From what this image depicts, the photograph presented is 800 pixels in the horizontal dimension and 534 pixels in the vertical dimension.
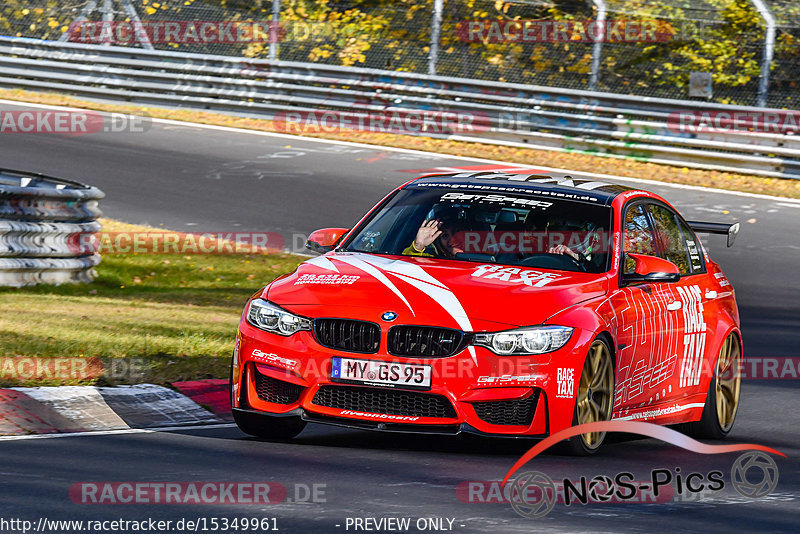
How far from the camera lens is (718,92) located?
74.1 feet

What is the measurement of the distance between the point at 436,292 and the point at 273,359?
0.92m

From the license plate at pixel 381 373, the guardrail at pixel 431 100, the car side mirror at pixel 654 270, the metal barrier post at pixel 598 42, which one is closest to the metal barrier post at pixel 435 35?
the guardrail at pixel 431 100

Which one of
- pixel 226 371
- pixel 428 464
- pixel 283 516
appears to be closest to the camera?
pixel 283 516

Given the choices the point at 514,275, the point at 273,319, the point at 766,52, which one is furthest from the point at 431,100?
the point at 273,319

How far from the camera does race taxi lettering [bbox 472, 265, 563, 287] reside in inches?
296

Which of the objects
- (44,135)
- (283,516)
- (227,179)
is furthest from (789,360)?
(44,135)

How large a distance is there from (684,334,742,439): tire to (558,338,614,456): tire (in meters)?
1.53

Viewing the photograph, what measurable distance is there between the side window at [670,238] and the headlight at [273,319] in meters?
2.71

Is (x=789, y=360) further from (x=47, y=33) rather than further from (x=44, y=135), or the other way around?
(x=47, y=33)

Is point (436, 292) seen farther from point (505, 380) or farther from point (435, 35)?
point (435, 35)

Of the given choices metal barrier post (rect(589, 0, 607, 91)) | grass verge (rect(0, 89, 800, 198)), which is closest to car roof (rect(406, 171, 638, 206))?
grass verge (rect(0, 89, 800, 198))

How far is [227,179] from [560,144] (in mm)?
5861

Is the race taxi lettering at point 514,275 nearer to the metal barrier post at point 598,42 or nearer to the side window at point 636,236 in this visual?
the side window at point 636,236

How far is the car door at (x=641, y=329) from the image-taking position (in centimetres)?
773
